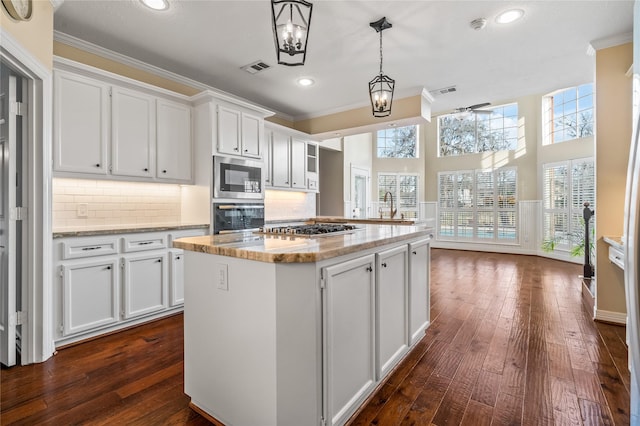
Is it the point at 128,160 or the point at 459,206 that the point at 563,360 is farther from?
the point at 459,206

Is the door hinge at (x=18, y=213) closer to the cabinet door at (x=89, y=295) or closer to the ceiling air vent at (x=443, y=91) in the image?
the cabinet door at (x=89, y=295)

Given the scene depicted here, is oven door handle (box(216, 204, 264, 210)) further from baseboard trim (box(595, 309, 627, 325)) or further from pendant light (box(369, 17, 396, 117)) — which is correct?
baseboard trim (box(595, 309, 627, 325))

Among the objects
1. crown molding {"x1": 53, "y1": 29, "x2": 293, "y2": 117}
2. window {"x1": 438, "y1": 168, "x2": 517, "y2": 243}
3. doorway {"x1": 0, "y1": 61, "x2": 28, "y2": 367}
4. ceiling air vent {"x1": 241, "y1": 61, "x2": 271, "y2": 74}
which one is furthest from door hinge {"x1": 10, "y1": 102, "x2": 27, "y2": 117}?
window {"x1": 438, "y1": 168, "x2": 517, "y2": 243}

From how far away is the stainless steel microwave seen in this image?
3717 millimetres

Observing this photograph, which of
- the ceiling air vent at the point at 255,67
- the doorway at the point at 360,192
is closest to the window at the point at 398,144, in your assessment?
the doorway at the point at 360,192

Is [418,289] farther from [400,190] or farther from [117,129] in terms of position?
[400,190]

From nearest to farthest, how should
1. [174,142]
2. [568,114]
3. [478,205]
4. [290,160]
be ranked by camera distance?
[174,142], [290,160], [568,114], [478,205]

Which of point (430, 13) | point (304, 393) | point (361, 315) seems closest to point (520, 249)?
point (430, 13)

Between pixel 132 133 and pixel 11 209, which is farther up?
pixel 132 133

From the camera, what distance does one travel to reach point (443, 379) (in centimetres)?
209

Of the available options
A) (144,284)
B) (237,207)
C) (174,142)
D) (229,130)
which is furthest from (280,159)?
(144,284)

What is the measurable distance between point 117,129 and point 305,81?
226 centimetres

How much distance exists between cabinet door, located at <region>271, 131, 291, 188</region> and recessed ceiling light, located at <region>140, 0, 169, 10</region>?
2.41 meters

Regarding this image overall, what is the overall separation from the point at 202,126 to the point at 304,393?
127 inches
